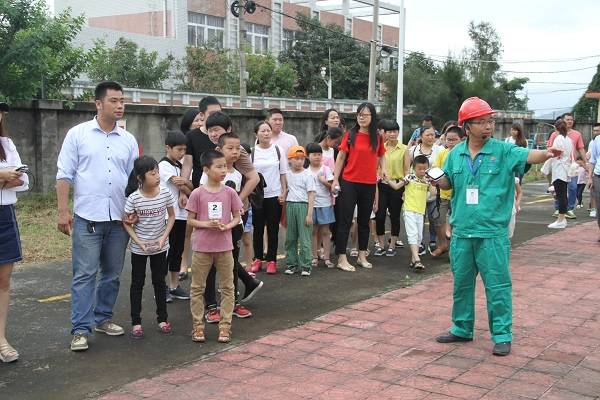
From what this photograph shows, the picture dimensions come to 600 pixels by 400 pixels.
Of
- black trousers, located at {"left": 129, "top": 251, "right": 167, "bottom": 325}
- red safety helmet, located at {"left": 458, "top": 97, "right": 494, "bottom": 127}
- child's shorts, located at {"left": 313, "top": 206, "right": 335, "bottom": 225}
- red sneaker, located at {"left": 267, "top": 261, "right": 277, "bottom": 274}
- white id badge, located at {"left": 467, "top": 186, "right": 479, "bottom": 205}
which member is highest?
red safety helmet, located at {"left": 458, "top": 97, "right": 494, "bottom": 127}

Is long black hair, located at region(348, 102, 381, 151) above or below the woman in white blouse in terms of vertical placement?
above

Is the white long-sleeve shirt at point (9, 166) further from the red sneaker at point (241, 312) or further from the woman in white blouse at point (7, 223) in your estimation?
the red sneaker at point (241, 312)

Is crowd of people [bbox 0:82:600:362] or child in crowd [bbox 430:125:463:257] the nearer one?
crowd of people [bbox 0:82:600:362]

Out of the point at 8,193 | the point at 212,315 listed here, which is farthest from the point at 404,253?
the point at 8,193

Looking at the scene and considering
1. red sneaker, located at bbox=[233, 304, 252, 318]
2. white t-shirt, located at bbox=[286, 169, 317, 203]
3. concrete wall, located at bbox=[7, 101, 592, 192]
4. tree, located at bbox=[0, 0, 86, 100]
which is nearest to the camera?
red sneaker, located at bbox=[233, 304, 252, 318]

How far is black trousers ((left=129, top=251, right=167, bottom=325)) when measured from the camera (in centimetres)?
530

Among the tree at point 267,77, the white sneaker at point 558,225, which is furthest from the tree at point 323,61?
the white sneaker at point 558,225

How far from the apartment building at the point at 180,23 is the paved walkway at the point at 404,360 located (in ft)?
139

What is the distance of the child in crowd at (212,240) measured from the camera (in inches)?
204

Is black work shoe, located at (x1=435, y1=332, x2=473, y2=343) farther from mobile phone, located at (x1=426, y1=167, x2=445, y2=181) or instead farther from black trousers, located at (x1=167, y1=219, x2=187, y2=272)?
black trousers, located at (x1=167, y1=219, x2=187, y2=272)

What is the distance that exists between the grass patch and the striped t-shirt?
3.41 metres

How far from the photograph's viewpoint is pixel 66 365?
15.3ft

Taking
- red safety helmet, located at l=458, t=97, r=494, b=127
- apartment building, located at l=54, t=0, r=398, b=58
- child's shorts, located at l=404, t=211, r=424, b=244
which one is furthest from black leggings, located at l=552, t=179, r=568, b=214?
apartment building, located at l=54, t=0, r=398, b=58

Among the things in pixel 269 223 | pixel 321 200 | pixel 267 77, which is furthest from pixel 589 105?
pixel 269 223
